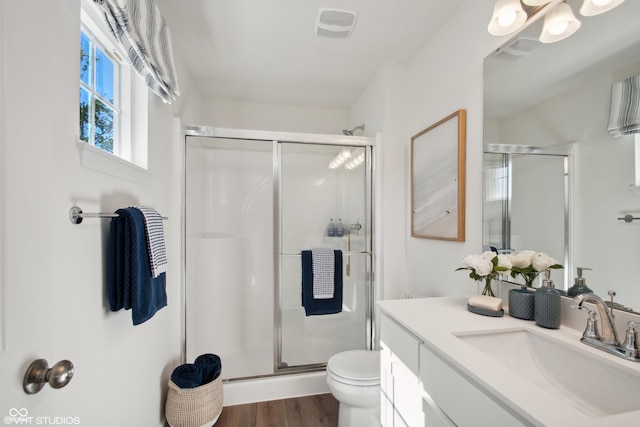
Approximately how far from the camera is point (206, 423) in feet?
4.99

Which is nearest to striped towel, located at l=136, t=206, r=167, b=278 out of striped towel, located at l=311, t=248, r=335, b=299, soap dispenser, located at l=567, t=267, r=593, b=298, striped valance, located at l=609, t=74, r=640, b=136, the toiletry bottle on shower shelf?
striped towel, located at l=311, t=248, r=335, b=299

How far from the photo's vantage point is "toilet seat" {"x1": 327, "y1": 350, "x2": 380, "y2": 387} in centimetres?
149

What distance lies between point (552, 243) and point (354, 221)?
1.41 metres

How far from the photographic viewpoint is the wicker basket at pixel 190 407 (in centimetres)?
149

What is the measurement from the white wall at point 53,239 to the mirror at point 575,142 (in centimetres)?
164

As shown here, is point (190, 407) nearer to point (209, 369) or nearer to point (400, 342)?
point (209, 369)

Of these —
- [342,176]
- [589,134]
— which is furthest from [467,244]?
[342,176]

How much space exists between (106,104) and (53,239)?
730 millimetres

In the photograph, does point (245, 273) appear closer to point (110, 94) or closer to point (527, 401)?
point (110, 94)

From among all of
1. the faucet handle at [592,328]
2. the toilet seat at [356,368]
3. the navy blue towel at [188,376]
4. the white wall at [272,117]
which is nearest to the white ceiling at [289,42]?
the white wall at [272,117]

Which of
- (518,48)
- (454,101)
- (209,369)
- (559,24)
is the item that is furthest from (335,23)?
(209,369)

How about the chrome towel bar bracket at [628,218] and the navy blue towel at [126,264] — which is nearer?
the chrome towel bar bracket at [628,218]

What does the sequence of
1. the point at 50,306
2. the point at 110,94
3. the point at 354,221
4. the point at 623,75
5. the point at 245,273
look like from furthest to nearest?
the point at 354,221 < the point at 245,273 < the point at 110,94 < the point at 623,75 < the point at 50,306

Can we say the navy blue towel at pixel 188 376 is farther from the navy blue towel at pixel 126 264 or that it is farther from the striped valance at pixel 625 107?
the striped valance at pixel 625 107
